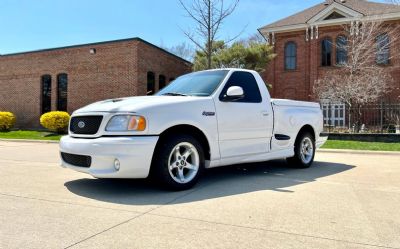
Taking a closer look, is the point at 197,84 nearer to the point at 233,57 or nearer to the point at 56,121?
the point at 56,121

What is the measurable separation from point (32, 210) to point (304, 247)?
10.1 ft

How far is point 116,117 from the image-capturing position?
5.12 meters

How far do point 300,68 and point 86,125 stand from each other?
26.6 meters

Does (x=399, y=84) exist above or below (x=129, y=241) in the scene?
above

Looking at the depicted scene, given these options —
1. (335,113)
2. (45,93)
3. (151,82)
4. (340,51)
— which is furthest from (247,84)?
(340,51)

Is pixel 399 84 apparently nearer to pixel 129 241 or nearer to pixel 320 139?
pixel 320 139

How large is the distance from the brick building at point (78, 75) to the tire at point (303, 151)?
1392 centimetres

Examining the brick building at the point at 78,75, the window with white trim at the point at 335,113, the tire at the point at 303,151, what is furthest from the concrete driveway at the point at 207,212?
the window with white trim at the point at 335,113

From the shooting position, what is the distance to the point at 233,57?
2341 cm

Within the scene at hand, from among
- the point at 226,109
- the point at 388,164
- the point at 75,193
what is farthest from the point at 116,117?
the point at 388,164

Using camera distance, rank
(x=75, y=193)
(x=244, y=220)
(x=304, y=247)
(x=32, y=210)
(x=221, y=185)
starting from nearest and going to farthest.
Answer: (x=304, y=247) → (x=244, y=220) → (x=32, y=210) → (x=75, y=193) → (x=221, y=185)

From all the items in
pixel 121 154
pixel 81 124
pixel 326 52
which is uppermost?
pixel 326 52

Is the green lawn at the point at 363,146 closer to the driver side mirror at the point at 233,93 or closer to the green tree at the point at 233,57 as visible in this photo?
the driver side mirror at the point at 233,93

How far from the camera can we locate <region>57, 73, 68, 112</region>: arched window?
2311 centimetres
